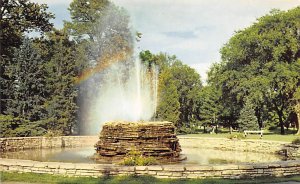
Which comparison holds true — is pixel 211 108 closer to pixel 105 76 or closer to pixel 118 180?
pixel 105 76

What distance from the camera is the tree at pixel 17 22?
39.2m

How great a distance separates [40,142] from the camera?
2745cm

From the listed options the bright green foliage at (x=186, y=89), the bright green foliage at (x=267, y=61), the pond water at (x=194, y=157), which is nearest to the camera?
the pond water at (x=194, y=157)

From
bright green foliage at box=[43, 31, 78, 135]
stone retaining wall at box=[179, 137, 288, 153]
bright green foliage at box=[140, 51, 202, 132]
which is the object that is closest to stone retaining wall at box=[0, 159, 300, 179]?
stone retaining wall at box=[179, 137, 288, 153]

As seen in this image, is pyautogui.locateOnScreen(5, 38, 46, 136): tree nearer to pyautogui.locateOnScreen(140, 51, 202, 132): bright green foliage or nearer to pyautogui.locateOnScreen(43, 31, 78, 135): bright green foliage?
pyautogui.locateOnScreen(43, 31, 78, 135): bright green foliage

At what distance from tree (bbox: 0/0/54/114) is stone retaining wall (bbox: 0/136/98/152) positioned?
491 inches

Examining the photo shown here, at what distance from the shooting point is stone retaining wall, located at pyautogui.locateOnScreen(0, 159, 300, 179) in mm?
11930

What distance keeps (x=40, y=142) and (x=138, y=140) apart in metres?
11.7

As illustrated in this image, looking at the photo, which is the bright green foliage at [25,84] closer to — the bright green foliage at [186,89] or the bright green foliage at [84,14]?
the bright green foliage at [84,14]

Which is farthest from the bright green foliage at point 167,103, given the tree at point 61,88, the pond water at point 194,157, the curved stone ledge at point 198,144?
the pond water at point 194,157

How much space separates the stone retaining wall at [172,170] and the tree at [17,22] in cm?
2673

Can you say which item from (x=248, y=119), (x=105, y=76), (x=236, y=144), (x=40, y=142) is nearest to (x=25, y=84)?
(x=40, y=142)

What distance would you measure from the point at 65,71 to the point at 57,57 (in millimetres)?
1602

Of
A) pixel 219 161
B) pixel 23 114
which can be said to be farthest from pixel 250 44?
pixel 219 161
